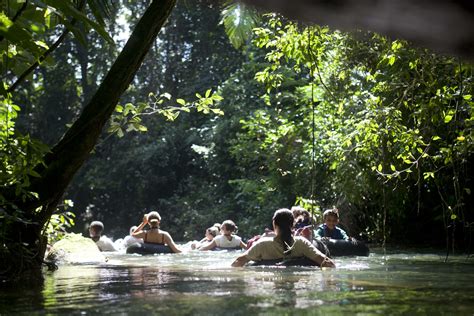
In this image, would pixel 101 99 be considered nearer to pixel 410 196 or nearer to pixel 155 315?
pixel 155 315

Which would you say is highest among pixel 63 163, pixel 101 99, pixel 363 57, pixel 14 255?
pixel 363 57

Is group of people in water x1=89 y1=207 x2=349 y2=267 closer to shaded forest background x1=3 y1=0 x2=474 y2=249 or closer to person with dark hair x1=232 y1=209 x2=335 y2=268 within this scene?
person with dark hair x1=232 y1=209 x2=335 y2=268

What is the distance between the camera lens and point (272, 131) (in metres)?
22.7

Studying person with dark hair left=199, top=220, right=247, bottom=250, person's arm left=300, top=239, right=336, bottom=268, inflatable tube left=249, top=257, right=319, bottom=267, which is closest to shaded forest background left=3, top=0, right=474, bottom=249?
person's arm left=300, top=239, right=336, bottom=268

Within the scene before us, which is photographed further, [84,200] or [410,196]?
[84,200]

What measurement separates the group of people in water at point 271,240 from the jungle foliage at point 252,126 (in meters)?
0.78

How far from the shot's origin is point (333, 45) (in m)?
12.5

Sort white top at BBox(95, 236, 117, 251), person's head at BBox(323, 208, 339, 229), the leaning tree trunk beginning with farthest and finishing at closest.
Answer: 1. white top at BBox(95, 236, 117, 251)
2. person's head at BBox(323, 208, 339, 229)
3. the leaning tree trunk

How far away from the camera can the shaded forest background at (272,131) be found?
1075cm

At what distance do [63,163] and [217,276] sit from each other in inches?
98.7

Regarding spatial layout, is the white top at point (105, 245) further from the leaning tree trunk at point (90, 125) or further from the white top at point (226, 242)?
the leaning tree trunk at point (90, 125)

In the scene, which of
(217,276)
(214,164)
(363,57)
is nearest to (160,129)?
(214,164)

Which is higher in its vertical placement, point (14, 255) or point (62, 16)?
point (62, 16)

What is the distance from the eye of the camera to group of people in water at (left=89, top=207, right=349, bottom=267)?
423 inches
